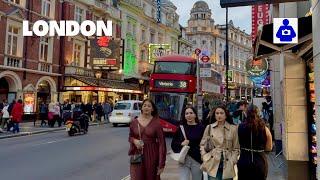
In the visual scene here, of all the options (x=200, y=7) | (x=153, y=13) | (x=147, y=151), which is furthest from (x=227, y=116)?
(x=200, y=7)

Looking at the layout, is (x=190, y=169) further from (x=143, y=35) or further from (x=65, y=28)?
(x=143, y=35)

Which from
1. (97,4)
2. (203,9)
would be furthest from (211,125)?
(203,9)

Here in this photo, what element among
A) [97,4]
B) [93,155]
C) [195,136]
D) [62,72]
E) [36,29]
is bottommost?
[93,155]

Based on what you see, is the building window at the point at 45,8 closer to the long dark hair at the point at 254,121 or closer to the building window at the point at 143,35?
the building window at the point at 143,35

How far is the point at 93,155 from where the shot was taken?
13.4 meters

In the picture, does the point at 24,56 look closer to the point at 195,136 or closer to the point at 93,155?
the point at 93,155

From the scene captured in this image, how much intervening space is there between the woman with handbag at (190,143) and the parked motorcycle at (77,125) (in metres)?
15.2

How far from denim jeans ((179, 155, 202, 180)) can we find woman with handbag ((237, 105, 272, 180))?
65cm

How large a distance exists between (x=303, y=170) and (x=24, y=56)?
25.9 meters

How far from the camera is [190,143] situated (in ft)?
20.0

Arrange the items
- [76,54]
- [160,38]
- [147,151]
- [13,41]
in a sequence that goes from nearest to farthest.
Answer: [147,151]
[13,41]
[76,54]
[160,38]

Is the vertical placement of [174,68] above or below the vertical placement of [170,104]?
above

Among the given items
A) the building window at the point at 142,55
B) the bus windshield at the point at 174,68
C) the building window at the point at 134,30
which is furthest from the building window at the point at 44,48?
the building window at the point at 142,55

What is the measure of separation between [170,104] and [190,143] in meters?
13.9
